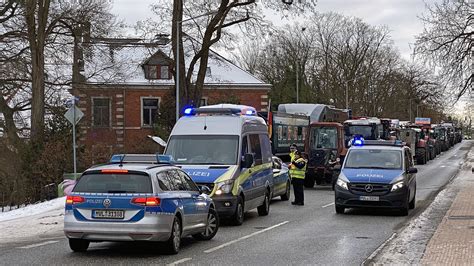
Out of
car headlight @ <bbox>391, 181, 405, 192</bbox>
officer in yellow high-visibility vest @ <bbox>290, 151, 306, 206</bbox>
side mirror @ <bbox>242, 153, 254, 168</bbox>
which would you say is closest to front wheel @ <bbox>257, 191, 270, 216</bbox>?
side mirror @ <bbox>242, 153, 254, 168</bbox>

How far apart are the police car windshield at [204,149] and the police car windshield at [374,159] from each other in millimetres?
4306

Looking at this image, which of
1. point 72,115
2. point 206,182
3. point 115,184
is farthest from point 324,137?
point 115,184

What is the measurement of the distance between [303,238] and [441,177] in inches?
988

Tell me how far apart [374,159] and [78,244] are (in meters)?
10.2

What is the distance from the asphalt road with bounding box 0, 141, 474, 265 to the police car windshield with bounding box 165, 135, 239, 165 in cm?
161

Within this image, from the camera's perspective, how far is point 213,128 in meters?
17.7

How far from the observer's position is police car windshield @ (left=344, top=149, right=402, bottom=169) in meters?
19.9

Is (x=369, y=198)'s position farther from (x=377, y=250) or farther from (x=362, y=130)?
→ (x=362, y=130)

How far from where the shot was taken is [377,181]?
18859 millimetres

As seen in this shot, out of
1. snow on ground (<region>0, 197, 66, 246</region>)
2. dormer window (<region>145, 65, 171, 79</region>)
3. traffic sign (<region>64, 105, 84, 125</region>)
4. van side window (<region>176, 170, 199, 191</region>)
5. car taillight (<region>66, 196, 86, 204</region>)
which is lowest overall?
snow on ground (<region>0, 197, 66, 246</region>)

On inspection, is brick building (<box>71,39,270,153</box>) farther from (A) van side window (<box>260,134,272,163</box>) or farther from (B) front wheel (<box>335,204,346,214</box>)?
(B) front wheel (<box>335,204,346,214</box>)

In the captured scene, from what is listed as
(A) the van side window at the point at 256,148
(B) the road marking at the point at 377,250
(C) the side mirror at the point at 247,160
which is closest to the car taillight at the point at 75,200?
(B) the road marking at the point at 377,250

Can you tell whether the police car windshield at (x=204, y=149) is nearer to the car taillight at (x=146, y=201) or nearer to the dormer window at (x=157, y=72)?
the car taillight at (x=146, y=201)

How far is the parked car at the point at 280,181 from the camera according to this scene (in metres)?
23.1
